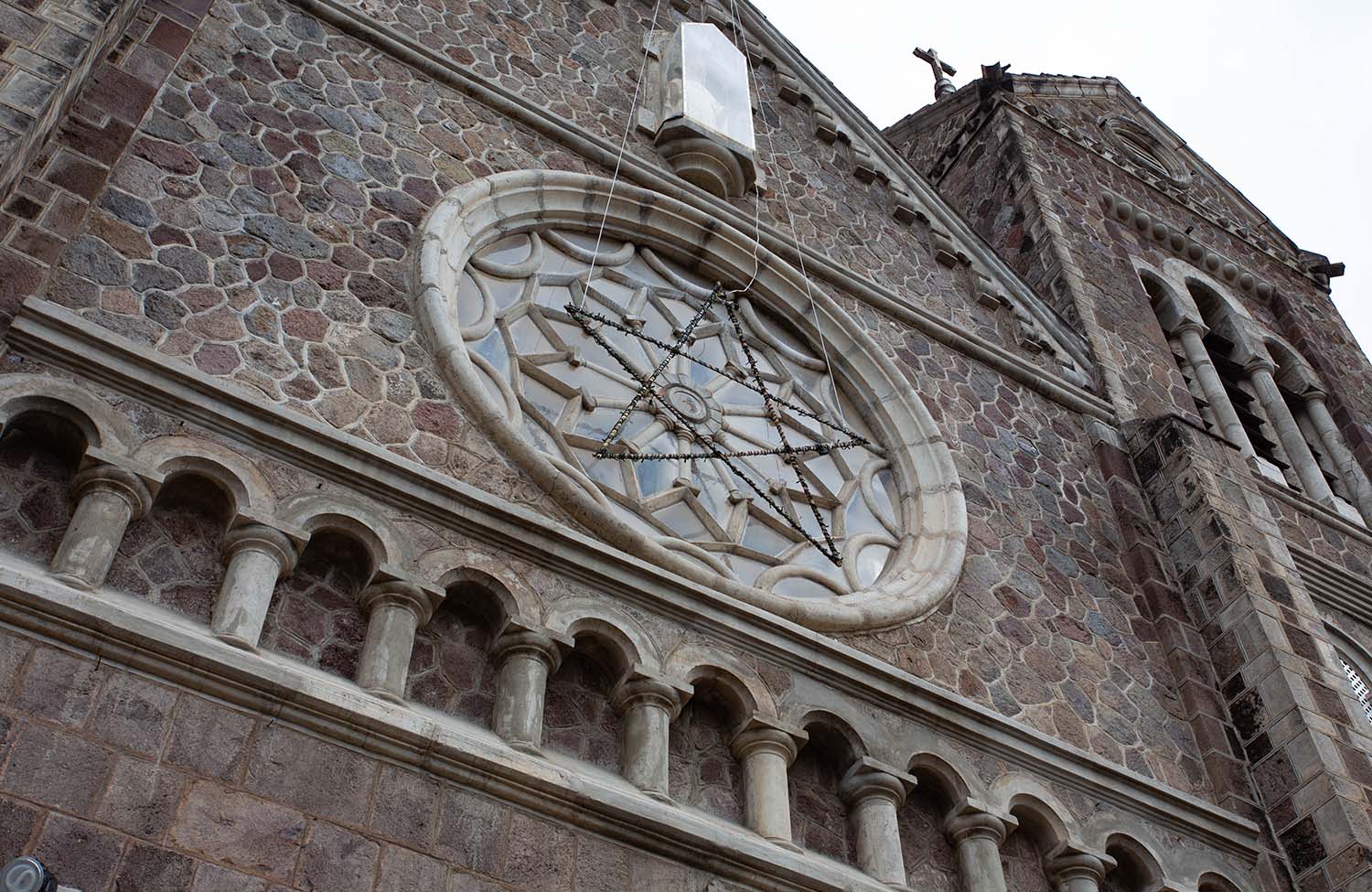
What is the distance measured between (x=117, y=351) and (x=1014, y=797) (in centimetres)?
446

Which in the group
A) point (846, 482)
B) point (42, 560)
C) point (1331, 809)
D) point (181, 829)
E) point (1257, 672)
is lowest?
point (181, 829)

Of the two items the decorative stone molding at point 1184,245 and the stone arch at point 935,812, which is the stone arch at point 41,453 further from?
the decorative stone molding at point 1184,245

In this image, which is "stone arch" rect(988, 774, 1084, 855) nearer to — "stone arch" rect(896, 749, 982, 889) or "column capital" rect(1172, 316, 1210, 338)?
"stone arch" rect(896, 749, 982, 889)

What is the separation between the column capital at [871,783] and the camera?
6.85m

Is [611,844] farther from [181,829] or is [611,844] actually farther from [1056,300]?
[1056,300]

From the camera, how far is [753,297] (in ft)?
33.2

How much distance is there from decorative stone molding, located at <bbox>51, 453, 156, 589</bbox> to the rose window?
221 centimetres

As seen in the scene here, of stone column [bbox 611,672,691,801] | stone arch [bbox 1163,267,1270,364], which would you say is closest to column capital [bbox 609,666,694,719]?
stone column [bbox 611,672,691,801]

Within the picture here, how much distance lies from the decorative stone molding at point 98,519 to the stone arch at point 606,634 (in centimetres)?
174

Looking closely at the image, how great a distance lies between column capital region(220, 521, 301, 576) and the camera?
19.3ft

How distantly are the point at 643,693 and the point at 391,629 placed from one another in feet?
3.68

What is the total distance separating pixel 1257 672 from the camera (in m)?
8.87

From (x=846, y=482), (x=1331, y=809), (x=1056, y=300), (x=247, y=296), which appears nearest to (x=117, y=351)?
(x=247, y=296)

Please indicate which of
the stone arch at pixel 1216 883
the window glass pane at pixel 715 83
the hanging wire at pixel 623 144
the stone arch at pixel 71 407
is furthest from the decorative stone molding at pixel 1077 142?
the stone arch at pixel 71 407
